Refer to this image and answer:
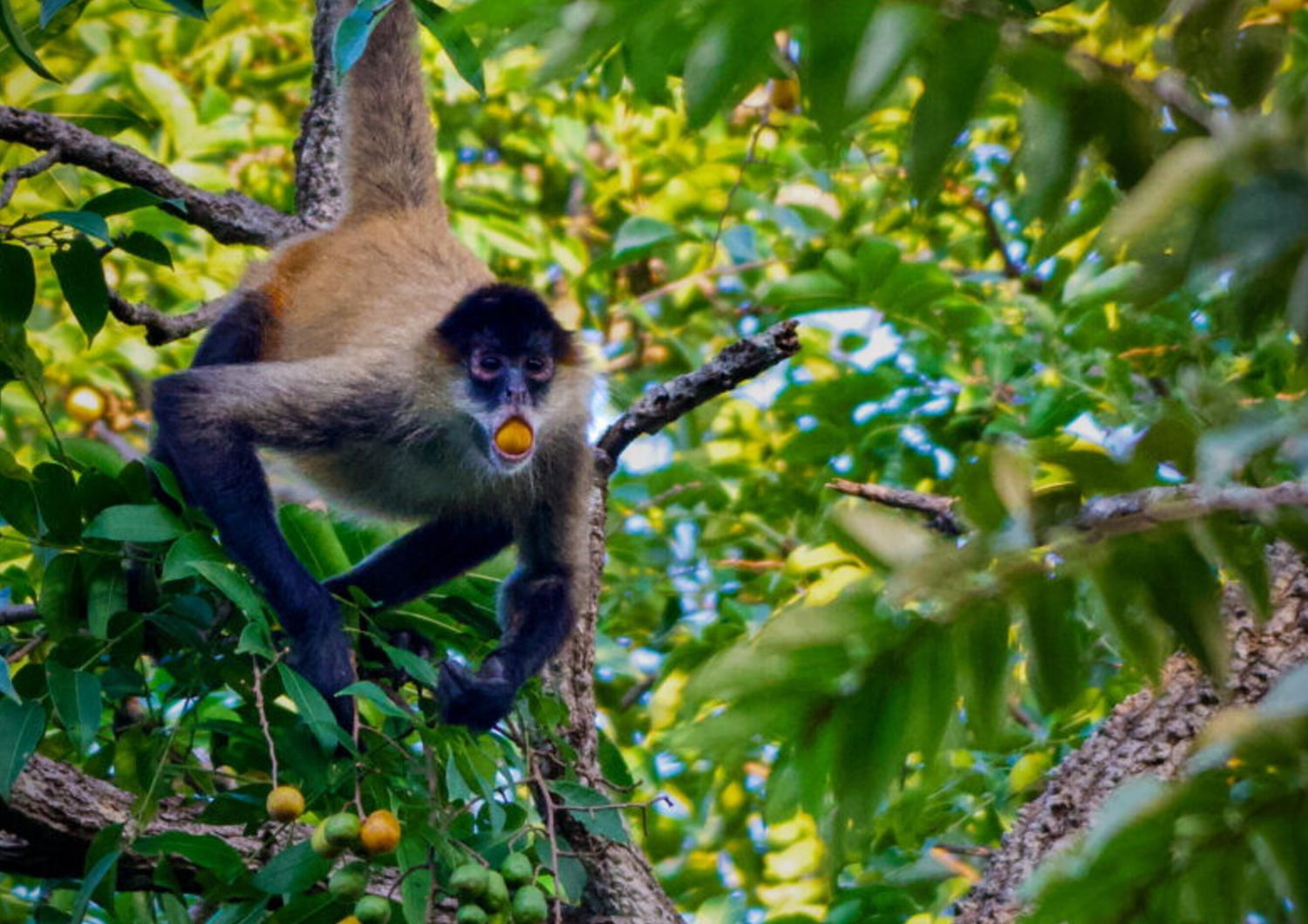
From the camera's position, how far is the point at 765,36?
1229 mm

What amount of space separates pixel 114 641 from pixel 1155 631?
232 cm

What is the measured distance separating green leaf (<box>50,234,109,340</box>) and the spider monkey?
1181 millimetres

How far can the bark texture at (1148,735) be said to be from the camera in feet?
9.99

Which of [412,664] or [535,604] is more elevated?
[535,604]

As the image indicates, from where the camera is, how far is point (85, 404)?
721cm

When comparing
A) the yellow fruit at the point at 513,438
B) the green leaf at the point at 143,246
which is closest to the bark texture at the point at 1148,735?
the yellow fruit at the point at 513,438

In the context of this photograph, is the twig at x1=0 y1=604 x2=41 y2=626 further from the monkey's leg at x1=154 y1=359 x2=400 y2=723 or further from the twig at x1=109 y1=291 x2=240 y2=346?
the twig at x1=109 y1=291 x2=240 y2=346

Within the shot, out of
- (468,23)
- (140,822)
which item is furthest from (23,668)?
(468,23)

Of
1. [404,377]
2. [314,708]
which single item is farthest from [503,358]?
[314,708]

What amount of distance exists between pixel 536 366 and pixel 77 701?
2373mm

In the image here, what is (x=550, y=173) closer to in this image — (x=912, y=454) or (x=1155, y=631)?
(x=912, y=454)

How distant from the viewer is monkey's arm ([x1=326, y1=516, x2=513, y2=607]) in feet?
15.2

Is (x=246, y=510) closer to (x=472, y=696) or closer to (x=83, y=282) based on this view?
(x=472, y=696)

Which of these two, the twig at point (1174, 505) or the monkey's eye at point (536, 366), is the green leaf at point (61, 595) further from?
the twig at point (1174, 505)
